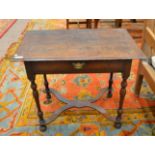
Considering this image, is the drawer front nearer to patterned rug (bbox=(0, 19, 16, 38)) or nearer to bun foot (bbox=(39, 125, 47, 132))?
bun foot (bbox=(39, 125, 47, 132))

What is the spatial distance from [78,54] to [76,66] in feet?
0.25

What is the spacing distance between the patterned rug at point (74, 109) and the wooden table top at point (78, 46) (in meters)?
0.72

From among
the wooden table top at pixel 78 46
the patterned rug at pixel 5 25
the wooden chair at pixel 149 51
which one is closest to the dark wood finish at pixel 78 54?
the wooden table top at pixel 78 46

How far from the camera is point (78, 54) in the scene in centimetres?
119

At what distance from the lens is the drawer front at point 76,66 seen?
1.20 m

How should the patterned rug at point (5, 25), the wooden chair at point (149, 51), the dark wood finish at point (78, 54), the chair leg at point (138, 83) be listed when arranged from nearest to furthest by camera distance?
the dark wood finish at point (78, 54)
the wooden chair at point (149, 51)
the chair leg at point (138, 83)
the patterned rug at point (5, 25)

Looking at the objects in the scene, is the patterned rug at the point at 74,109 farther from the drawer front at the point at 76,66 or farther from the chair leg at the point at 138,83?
the drawer front at the point at 76,66

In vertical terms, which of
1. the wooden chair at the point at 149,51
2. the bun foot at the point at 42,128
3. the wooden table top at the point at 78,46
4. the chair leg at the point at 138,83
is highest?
the wooden table top at the point at 78,46

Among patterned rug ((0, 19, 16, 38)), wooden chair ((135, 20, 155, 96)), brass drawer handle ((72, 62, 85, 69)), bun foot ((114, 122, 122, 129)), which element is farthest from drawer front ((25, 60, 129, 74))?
patterned rug ((0, 19, 16, 38))

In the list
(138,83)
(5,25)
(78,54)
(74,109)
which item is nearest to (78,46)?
(78,54)

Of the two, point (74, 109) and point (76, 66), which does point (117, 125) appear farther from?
point (76, 66)

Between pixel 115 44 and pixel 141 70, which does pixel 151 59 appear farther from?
pixel 115 44

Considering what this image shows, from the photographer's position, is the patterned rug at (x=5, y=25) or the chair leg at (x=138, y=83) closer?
the chair leg at (x=138, y=83)

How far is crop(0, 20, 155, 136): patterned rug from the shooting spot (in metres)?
1.61
